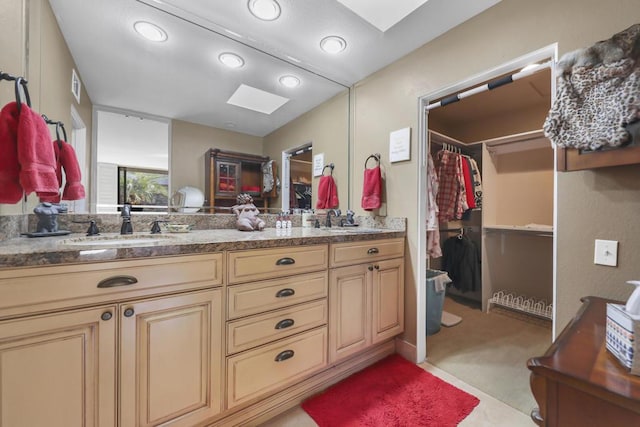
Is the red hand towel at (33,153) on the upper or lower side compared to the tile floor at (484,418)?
upper

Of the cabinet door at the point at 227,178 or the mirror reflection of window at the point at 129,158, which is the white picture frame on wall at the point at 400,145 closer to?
the cabinet door at the point at 227,178

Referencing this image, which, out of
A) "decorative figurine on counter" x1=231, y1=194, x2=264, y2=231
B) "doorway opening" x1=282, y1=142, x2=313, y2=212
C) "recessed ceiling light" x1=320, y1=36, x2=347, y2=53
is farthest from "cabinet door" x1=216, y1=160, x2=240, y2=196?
"recessed ceiling light" x1=320, y1=36, x2=347, y2=53

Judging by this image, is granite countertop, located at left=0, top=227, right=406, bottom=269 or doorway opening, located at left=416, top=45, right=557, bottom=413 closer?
granite countertop, located at left=0, top=227, right=406, bottom=269

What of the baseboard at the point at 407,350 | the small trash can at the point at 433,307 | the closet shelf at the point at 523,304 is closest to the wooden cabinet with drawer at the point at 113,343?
the baseboard at the point at 407,350

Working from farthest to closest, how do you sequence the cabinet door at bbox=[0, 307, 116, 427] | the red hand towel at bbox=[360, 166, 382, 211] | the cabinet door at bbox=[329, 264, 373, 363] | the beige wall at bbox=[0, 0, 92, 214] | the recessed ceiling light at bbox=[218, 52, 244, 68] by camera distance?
the red hand towel at bbox=[360, 166, 382, 211], the recessed ceiling light at bbox=[218, 52, 244, 68], the cabinet door at bbox=[329, 264, 373, 363], the beige wall at bbox=[0, 0, 92, 214], the cabinet door at bbox=[0, 307, 116, 427]

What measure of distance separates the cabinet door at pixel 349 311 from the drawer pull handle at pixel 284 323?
11.0 inches

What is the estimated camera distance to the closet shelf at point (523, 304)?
2.52 m

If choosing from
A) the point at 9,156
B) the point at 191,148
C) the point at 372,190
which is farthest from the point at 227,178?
the point at 372,190

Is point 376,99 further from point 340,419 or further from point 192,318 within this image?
point 340,419

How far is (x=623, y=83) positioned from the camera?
0.95 metres

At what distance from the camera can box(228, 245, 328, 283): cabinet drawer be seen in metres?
1.19

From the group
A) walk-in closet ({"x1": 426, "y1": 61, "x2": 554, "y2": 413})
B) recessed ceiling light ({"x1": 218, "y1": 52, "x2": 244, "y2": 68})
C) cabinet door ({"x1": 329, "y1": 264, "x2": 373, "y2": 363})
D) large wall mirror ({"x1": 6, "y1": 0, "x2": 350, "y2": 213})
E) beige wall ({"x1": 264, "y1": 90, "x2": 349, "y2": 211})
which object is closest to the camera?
large wall mirror ({"x1": 6, "y1": 0, "x2": 350, "y2": 213})

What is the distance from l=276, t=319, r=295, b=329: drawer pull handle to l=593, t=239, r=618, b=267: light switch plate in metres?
1.50

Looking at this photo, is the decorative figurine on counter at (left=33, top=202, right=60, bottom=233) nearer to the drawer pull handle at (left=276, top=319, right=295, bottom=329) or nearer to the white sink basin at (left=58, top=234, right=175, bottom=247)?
the white sink basin at (left=58, top=234, right=175, bottom=247)
